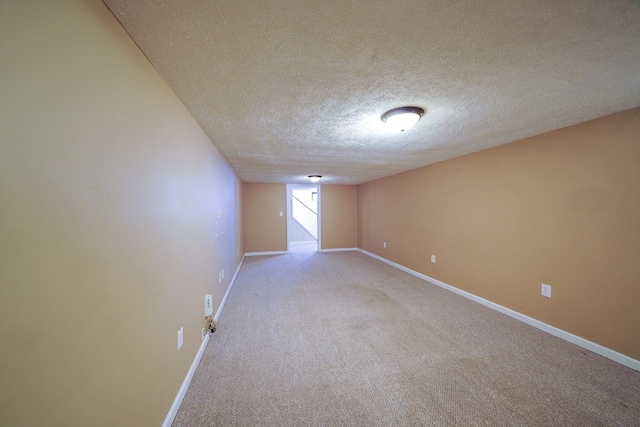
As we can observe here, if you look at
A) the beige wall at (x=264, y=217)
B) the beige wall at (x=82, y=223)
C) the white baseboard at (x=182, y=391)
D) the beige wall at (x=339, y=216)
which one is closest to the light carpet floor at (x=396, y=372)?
the white baseboard at (x=182, y=391)

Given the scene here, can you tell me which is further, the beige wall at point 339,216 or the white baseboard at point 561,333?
the beige wall at point 339,216

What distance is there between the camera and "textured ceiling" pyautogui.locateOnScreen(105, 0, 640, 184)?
2.79 ft

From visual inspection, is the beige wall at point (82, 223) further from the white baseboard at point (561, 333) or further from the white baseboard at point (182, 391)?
the white baseboard at point (561, 333)

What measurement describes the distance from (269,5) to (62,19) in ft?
2.19

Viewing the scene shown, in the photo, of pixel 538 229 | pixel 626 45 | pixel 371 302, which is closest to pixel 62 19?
pixel 626 45

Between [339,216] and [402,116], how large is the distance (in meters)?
4.82

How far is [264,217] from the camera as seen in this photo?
5910 millimetres

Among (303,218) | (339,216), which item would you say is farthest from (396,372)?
(303,218)

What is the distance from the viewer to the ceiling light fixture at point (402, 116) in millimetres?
1607

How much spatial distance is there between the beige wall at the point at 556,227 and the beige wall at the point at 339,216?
3.06 metres

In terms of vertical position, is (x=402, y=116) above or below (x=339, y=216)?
above

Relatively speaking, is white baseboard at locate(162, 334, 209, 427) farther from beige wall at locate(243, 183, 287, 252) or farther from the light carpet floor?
beige wall at locate(243, 183, 287, 252)

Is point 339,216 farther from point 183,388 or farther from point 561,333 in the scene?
point 183,388

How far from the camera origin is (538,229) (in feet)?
7.39
